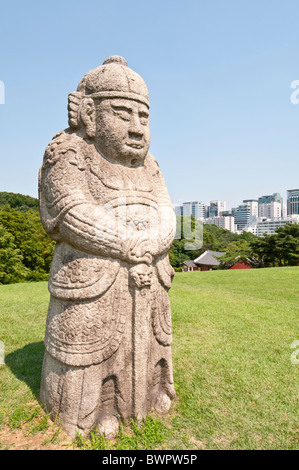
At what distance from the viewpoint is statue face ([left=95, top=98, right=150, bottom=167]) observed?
2.95 m

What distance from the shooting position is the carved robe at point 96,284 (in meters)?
2.84

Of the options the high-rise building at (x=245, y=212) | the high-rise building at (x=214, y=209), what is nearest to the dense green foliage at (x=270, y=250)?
the high-rise building at (x=214, y=209)

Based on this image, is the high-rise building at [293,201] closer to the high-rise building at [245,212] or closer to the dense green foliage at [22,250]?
the high-rise building at [245,212]

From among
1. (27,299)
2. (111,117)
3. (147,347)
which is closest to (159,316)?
(147,347)

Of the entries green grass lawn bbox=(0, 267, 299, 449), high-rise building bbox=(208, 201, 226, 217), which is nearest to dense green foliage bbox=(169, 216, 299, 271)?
green grass lawn bbox=(0, 267, 299, 449)

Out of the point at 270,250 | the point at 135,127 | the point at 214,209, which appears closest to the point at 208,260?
the point at 270,250

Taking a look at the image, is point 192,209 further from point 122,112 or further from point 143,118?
point 122,112

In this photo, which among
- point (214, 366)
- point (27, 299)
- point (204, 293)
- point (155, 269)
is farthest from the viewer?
point (204, 293)

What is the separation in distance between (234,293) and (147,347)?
751 centimetres

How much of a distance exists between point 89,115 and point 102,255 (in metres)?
1.25

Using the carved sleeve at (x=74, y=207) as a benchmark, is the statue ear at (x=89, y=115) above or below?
above

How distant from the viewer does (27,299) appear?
8570 millimetres
